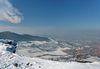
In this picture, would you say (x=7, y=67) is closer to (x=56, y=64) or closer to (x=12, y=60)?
(x=12, y=60)

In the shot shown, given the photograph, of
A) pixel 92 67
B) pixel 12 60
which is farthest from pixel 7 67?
pixel 92 67

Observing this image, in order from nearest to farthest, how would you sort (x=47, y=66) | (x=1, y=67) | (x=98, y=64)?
1. (x=1, y=67)
2. (x=47, y=66)
3. (x=98, y=64)

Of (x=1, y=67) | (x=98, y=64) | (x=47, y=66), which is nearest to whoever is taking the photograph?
(x=1, y=67)

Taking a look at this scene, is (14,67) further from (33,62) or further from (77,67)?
(77,67)

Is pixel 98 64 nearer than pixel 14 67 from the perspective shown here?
No

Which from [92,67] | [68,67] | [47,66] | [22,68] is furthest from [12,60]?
[92,67]

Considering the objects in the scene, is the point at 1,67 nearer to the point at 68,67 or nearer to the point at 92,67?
the point at 68,67

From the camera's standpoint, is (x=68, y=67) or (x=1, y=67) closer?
(x=1, y=67)
